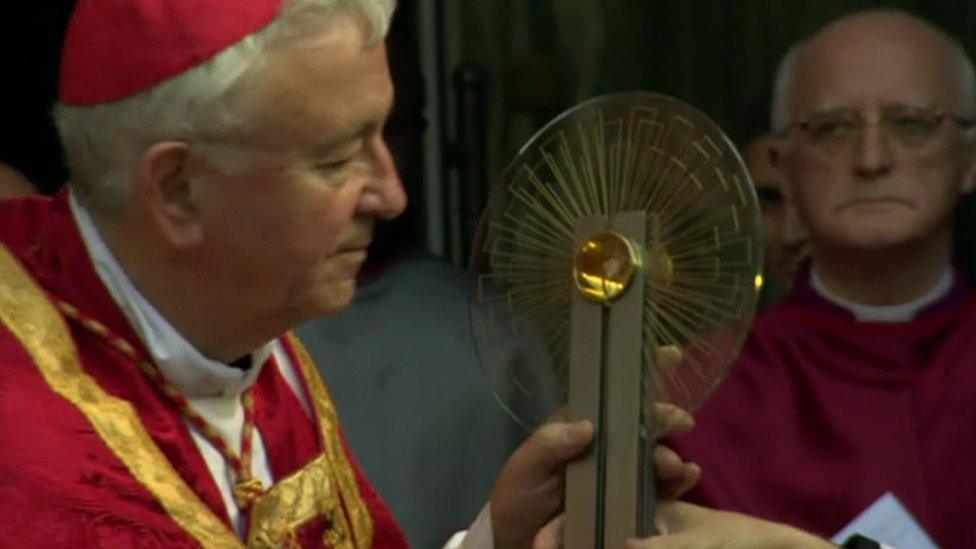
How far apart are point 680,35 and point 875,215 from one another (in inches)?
42.8

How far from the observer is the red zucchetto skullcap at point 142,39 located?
6.79ft

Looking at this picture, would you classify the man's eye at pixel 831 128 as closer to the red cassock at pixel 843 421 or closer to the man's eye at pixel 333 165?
the red cassock at pixel 843 421

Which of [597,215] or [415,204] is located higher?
[597,215]

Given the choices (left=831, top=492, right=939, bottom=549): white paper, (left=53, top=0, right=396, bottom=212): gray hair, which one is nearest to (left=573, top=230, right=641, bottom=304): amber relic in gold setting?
(left=53, top=0, right=396, bottom=212): gray hair

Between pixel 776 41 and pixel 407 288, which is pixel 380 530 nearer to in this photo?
pixel 407 288

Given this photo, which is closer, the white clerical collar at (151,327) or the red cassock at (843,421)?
the white clerical collar at (151,327)

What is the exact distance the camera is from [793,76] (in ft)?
10.2

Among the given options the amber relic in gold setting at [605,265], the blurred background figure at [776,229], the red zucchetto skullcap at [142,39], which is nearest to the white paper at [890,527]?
the blurred background figure at [776,229]

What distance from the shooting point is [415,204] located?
12.8ft

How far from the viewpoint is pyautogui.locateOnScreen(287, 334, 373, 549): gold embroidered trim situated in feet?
7.58

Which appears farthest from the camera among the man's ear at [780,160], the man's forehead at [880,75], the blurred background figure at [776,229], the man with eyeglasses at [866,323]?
the blurred background figure at [776,229]

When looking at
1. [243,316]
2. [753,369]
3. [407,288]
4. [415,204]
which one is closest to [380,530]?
[243,316]

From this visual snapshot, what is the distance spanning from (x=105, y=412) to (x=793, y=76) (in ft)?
4.34

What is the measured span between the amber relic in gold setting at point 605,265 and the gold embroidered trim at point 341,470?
0.37 metres
